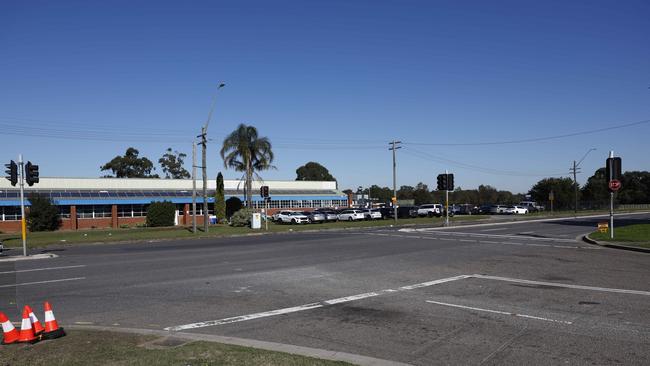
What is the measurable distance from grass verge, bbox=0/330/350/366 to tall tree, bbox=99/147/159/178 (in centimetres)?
10354

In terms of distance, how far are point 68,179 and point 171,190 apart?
482 inches

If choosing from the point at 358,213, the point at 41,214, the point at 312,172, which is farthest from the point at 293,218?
the point at 312,172

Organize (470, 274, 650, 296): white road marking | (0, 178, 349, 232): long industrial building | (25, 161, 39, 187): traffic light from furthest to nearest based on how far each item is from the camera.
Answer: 1. (0, 178, 349, 232): long industrial building
2. (25, 161, 39, 187): traffic light
3. (470, 274, 650, 296): white road marking

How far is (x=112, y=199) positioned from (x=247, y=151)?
57.2ft

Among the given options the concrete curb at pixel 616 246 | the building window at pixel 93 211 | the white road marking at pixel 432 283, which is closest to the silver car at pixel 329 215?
the building window at pixel 93 211

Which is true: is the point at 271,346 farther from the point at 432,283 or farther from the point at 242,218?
the point at 242,218

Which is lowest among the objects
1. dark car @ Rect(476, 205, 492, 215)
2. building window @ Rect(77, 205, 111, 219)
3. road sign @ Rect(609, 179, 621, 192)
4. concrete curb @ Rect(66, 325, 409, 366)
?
dark car @ Rect(476, 205, 492, 215)

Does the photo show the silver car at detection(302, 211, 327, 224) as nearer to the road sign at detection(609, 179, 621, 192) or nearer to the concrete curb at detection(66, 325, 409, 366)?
the road sign at detection(609, 179, 621, 192)

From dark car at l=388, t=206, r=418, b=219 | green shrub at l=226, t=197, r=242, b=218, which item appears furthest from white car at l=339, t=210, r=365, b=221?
green shrub at l=226, t=197, r=242, b=218

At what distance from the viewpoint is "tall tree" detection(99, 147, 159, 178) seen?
104250 millimetres

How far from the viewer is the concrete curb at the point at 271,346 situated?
6199 mm

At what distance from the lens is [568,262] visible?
52.6ft

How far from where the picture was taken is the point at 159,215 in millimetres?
50531

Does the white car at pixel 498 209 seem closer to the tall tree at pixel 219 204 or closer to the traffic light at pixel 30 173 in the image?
the tall tree at pixel 219 204
